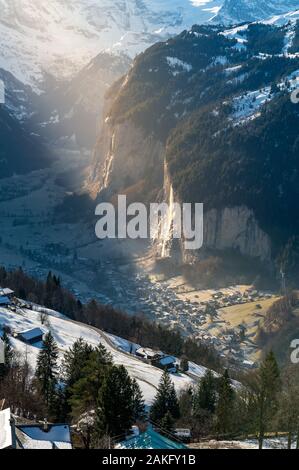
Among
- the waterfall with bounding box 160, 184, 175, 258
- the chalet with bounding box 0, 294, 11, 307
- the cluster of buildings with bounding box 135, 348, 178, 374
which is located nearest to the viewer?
the cluster of buildings with bounding box 135, 348, 178, 374

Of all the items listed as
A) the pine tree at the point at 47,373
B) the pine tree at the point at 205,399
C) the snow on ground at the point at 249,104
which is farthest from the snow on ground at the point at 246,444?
the snow on ground at the point at 249,104

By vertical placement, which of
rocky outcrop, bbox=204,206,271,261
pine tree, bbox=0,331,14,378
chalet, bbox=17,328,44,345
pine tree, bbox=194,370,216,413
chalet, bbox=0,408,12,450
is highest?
rocky outcrop, bbox=204,206,271,261

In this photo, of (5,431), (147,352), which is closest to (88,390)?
(5,431)

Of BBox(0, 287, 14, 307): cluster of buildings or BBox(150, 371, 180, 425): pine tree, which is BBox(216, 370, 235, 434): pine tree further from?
BBox(0, 287, 14, 307): cluster of buildings

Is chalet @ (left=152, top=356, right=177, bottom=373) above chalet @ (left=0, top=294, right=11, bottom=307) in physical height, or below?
below

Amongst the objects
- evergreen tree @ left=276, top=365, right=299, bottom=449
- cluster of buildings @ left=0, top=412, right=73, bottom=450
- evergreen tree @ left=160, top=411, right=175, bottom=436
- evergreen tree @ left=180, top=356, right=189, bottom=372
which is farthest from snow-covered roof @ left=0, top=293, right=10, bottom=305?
evergreen tree @ left=276, top=365, right=299, bottom=449

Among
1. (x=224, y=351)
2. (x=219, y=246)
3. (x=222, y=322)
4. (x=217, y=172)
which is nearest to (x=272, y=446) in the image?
(x=224, y=351)
